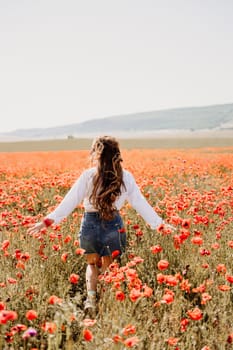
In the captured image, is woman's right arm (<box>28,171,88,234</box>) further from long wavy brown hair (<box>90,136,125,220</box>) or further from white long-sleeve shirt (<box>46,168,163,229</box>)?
long wavy brown hair (<box>90,136,125,220</box>)

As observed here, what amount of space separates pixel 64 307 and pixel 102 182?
1.63 m

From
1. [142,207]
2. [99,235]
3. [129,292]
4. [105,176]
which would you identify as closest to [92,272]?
[99,235]

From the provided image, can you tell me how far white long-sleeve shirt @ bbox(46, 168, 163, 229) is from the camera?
156 inches

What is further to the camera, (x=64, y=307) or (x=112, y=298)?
(x=112, y=298)

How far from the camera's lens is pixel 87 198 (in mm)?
4086

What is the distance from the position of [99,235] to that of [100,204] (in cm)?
28

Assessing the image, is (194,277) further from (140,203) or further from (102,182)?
(102,182)

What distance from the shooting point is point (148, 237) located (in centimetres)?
505

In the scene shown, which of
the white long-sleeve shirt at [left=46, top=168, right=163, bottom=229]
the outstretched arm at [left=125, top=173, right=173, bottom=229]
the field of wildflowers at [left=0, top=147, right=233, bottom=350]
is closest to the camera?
the field of wildflowers at [left=0, top=147, right=233, bottom=350]

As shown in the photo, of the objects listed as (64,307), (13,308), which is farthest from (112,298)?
(64,307)

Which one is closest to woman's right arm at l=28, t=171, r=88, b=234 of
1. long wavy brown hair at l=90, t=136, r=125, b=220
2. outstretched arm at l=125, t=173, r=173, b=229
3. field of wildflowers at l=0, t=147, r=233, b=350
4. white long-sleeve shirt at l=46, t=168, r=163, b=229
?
white long-sleeve shirt at l=46, t=168, r=163, b=229

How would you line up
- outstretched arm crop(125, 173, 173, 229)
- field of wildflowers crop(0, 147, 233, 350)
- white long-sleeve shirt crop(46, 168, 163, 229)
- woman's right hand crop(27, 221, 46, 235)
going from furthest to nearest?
1. outstretched arm crop(125, 173, 173, 229)
2. white long-sleeve shirt crop(46, 168, 163, 229)
3. woman's right hand crop(27, 221, 46, 235)
4. field of wildflowers crop(0, 147, 233, 350)

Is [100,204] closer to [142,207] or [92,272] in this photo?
[142,207]

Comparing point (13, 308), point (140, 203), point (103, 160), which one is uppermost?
point (103, 160)
